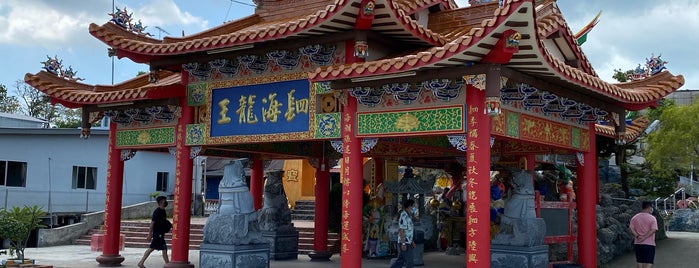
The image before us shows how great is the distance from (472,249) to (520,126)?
2493 millimetres

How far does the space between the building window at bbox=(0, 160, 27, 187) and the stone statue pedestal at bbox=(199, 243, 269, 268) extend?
16248 mm

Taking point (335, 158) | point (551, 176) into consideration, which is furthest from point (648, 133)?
point (335, 158)

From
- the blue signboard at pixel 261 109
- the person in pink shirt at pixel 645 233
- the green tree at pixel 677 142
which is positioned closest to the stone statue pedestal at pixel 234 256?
the blue signboard at pixel 261 109

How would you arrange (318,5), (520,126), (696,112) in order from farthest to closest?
1. (696,112)
2. (318,5)
3. (520,126)

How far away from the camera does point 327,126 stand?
11.5m

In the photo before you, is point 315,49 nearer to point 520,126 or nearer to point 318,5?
point 318,5

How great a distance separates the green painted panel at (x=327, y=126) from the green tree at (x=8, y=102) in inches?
1541

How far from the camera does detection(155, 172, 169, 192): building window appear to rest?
2944 centimetres

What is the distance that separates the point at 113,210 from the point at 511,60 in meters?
9.32

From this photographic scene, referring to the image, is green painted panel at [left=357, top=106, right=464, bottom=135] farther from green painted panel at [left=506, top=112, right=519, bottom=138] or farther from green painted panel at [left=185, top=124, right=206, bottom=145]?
green painted panel at [left=185, top=124, right=206, bottom=145]

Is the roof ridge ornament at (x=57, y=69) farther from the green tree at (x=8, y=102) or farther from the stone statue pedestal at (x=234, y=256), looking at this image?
the green tree at (x=8, y=102)

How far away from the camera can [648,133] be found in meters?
28.1

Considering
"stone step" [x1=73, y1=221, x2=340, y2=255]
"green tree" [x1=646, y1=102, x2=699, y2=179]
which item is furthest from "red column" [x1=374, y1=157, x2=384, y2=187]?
"green tree" [x1=646, y1=102, x2=699, y2=179]

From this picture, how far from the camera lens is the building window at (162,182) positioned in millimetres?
29438
